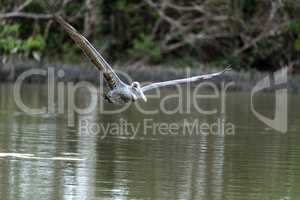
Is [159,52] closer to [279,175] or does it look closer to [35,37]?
[35,37]

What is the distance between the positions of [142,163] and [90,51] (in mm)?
1718

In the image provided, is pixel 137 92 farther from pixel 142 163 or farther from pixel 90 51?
pixel 142 163

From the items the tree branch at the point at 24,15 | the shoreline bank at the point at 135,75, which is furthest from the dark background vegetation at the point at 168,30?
the shoreline bank at the point at 135,75

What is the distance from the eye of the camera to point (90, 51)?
13.9 metres

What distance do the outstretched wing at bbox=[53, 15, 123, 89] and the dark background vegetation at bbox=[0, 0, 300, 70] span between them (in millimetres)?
19024

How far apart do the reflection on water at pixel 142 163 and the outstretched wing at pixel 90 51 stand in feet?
3.56

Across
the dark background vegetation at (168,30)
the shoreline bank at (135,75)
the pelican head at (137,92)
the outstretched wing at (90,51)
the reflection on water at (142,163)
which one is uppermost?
the dark background vegetation at (168,30)

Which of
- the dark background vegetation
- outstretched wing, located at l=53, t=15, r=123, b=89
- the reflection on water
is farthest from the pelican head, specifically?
the dark background vegetation

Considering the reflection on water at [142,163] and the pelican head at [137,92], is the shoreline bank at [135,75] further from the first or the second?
the pelican head at [137,92]

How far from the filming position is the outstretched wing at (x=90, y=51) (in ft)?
42.8

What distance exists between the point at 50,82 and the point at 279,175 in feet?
64.0

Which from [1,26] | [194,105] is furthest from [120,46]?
[194,105]

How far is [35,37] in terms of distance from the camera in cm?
3509

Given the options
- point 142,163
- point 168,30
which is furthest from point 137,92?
point 168,30
